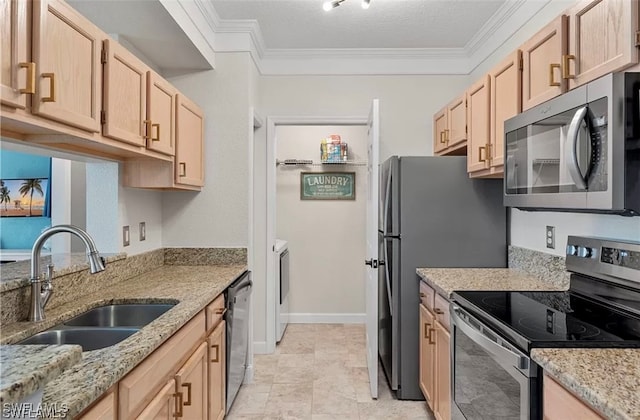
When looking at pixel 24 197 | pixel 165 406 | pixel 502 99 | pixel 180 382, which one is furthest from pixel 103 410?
pixel 24 197

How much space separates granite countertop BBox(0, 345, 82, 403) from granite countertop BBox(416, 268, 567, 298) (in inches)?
66.3

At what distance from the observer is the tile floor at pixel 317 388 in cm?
255

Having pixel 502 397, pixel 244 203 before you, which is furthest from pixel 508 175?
pixel 244 203

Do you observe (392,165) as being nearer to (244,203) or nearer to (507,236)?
(507,236)

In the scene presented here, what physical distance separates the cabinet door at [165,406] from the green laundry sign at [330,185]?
10.5ft

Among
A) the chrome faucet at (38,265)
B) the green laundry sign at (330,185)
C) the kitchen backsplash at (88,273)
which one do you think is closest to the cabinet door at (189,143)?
the kitchen backsplash at (88,273)

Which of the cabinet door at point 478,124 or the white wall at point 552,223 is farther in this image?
the cabinet door at point 478,124

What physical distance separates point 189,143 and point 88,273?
1.06 m

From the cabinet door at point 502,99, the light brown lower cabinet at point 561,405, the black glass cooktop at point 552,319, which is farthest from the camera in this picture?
the cabinet door at point 502,99

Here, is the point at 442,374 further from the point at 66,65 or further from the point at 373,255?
the point at 66,65

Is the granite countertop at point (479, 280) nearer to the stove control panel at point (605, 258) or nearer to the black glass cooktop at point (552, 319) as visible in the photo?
the black glass cooktop at point (552, 319)

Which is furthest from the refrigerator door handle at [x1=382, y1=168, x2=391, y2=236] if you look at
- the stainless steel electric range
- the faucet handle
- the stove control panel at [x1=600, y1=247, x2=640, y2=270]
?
the faucet handle

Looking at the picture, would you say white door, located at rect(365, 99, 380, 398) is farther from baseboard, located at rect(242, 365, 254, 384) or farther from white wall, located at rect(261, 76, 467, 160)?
baseboard, located at rect(242, 365, 254, 384)

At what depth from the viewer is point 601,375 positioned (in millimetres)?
1020
